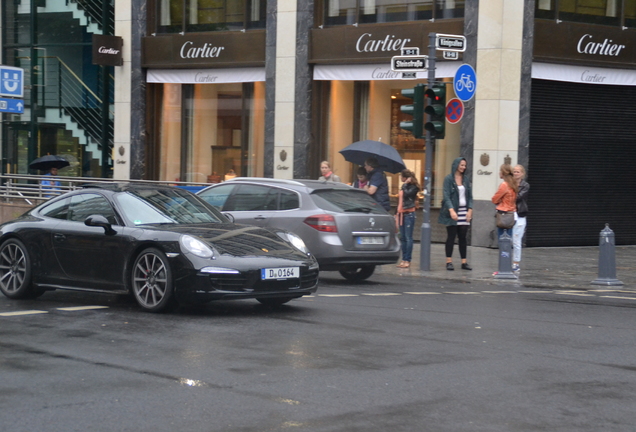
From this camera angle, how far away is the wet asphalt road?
5.55m

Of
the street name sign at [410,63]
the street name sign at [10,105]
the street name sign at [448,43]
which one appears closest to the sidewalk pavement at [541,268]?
the street name sign at [410,63]

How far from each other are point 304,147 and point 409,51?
7.02 metres

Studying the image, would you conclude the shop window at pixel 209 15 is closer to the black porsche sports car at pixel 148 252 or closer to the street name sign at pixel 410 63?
the street name sign at pixel 410 63

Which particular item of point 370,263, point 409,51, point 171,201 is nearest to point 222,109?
point 409,51

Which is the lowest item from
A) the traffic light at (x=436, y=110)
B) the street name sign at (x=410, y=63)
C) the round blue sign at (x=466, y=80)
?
the traffic light at (x=436, y=110)

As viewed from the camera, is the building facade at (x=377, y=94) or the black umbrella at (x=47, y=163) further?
the black umbrella at (x=47, y=163)

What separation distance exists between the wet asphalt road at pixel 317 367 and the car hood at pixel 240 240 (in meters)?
0.65

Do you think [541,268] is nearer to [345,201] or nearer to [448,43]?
[448,43]

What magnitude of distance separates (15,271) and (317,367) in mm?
5177

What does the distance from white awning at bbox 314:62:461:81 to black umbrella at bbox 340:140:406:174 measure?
11.0 ft

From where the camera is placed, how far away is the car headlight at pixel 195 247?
9.41 m

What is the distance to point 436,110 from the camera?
617 inches

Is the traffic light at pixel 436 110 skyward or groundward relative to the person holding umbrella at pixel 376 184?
skyward

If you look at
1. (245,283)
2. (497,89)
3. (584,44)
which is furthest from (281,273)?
(584,44)
